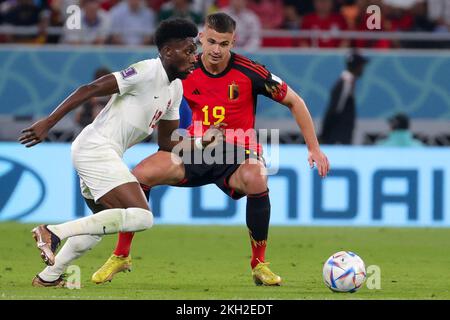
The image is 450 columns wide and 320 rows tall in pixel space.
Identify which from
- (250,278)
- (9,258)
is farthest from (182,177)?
(9,258)

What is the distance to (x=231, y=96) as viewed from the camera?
10609mm

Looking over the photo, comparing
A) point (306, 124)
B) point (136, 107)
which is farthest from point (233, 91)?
point (136, 107)

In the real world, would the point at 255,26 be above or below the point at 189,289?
above

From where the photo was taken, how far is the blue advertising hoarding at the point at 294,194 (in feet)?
50.3

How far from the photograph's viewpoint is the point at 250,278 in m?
10.5

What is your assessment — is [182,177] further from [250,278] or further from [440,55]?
[440,55]

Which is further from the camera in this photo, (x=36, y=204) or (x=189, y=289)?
(x=36, y=204)

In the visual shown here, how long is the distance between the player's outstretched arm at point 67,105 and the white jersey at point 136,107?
0.20m

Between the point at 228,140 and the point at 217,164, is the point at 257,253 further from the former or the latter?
the point at 228,140

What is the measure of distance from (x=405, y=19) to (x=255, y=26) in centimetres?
250

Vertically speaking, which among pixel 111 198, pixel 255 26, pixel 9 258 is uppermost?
pixel 255 26

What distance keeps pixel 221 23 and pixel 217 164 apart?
3.85 feet
